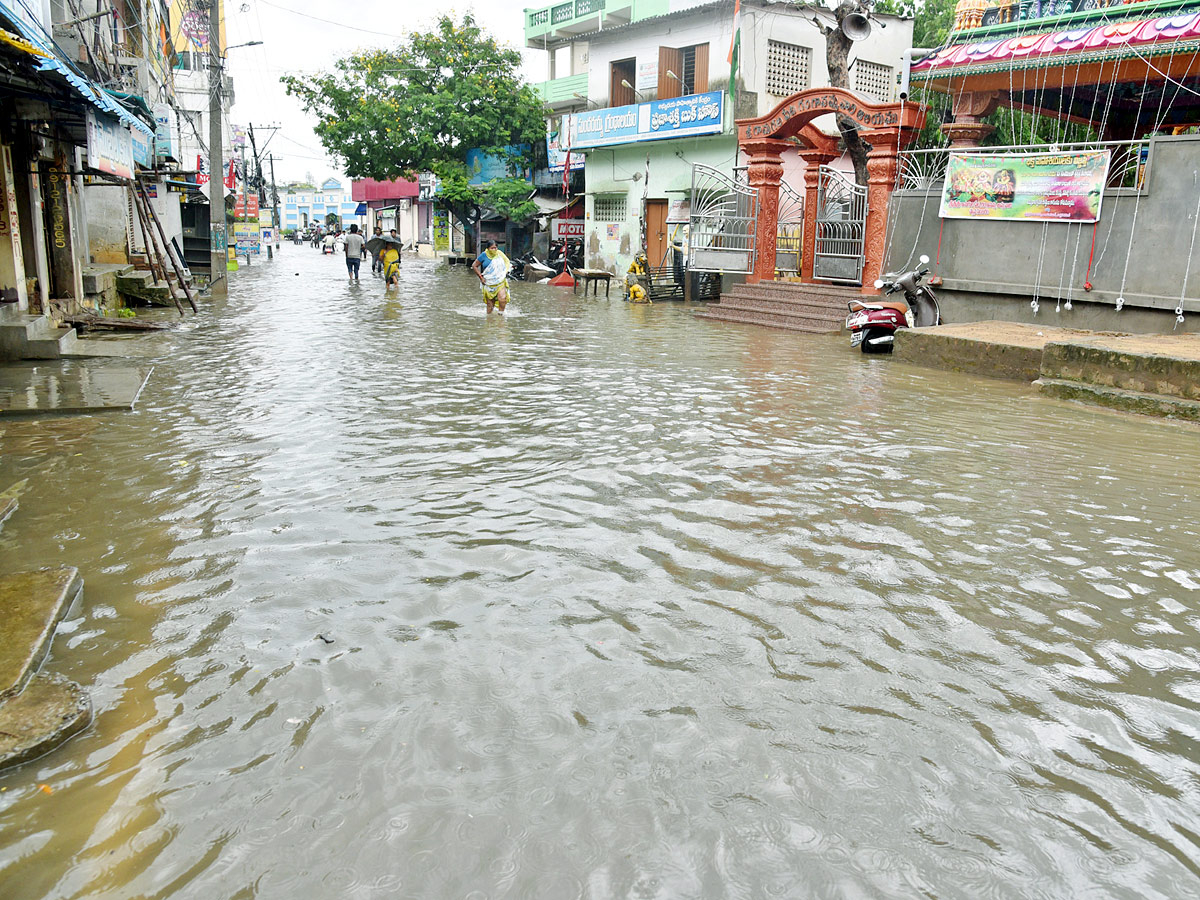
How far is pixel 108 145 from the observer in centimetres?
1202

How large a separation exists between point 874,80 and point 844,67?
9583 millimetres

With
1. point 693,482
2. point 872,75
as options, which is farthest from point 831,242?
point 693,482

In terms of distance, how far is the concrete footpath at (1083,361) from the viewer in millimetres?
9133

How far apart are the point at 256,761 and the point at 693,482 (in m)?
3.84

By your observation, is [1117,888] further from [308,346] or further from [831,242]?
[831,242]

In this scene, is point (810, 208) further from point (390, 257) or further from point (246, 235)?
point (246, 235)

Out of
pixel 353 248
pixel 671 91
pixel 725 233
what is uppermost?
pixel 671 91

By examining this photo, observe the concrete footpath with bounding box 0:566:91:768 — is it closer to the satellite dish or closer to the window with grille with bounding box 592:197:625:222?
the satellite dish

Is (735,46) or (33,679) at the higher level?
(735,46)

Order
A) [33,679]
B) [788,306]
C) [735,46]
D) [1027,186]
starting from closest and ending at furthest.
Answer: [33,679], [1027,186], [788,306], [735,46]

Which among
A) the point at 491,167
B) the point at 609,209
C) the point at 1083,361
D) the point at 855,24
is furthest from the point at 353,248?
the point at 1083,361

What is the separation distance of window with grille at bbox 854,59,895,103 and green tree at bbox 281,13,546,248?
44.3ft

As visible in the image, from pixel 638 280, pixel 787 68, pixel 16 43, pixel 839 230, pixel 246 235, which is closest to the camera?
pixel 16 43

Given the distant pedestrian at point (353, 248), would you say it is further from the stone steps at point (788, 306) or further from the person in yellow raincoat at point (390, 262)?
the stone steps at point (788, 306)
